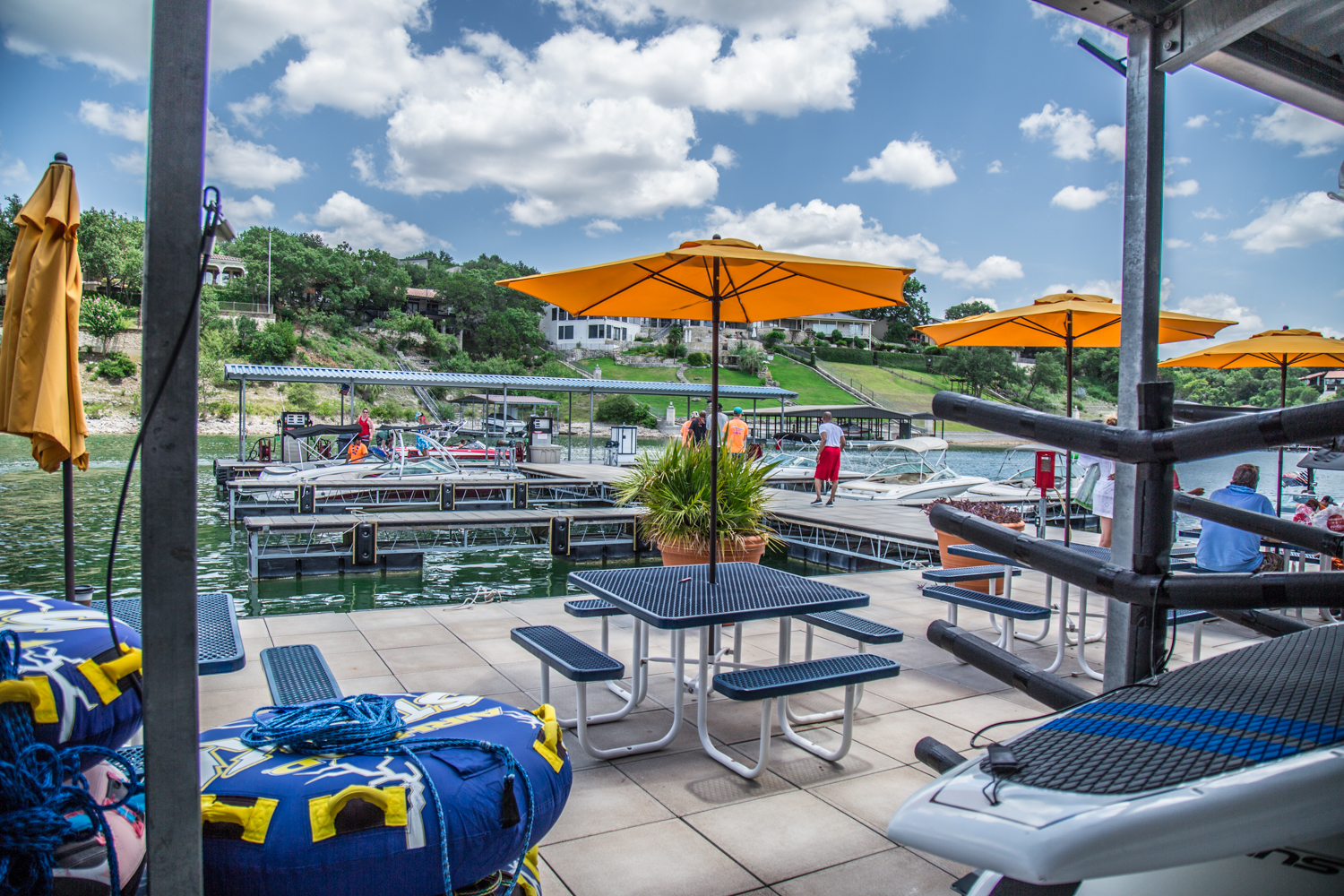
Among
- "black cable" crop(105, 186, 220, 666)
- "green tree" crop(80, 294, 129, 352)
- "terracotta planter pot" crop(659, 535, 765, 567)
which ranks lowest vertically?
"terracotta planter pot" crop(659, 535, 765, 567)

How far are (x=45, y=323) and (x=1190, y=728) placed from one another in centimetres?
303

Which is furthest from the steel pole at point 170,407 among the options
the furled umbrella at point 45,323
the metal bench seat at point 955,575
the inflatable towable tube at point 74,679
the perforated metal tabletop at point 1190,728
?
the metal bench seat at point 955,575

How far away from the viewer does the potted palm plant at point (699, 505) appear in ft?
20.4

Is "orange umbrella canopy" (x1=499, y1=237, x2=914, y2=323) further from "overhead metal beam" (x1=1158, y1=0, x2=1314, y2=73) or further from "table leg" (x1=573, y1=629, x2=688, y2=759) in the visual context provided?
"overhead metal beam" (x1=1158, y1=0, x2=1314, y2=73)

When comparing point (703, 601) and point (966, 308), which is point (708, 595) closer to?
point (703, 601)

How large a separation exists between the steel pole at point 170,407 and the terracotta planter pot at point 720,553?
4.92 metres

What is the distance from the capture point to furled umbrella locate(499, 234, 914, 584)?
3.79 m

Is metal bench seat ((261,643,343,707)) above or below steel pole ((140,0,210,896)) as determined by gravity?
below

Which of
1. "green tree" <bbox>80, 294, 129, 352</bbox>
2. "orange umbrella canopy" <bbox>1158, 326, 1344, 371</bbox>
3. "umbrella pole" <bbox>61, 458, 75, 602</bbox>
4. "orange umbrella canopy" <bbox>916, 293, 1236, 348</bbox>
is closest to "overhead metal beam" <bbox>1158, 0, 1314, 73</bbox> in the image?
"umbrella pole" <bbox>61, 458, 75, 602</bbox>

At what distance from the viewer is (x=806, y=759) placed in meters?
3.36

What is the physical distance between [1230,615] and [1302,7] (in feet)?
5.43

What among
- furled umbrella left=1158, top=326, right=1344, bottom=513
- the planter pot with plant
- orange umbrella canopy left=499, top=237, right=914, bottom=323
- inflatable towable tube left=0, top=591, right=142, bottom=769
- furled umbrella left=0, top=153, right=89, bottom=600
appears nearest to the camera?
→ inflatable towable tube left=0, top=591, right=142, bottom=769

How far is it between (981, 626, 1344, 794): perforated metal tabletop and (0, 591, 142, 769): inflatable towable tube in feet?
5.13

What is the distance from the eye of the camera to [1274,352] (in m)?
7.04
